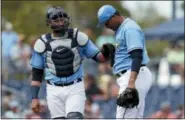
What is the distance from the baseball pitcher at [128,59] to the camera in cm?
953

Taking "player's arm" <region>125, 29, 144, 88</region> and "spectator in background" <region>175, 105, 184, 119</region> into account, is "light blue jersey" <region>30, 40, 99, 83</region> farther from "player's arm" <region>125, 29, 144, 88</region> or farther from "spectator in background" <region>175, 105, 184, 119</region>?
"spectator in background" <region>175, 105, 184, 119</region>

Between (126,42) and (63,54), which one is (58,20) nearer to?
(63,54)

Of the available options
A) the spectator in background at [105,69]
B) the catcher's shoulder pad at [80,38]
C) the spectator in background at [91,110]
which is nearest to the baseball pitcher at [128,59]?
the catcher's shoulder pad at [80,38]

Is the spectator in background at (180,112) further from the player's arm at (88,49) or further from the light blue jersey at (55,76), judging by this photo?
the light blue jersey at (55,76)

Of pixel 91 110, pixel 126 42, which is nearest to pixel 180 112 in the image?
pixel 91 110

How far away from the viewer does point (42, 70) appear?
10648 mm

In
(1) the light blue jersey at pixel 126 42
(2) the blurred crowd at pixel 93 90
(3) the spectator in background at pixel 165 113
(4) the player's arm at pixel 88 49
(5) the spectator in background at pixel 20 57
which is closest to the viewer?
(1) the light blue jersey at pixel 126 42

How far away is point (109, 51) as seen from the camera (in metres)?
10.6

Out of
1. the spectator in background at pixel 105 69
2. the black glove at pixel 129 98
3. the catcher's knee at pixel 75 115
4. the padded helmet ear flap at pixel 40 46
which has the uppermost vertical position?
the padded helmet ear flap at pixel 40 46

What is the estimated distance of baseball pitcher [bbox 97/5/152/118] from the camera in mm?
9531

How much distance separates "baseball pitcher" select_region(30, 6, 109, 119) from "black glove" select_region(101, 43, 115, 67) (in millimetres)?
264

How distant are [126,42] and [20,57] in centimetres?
1010

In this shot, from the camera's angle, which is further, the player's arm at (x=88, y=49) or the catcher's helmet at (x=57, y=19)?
the player's arm at (x=88, y=49)

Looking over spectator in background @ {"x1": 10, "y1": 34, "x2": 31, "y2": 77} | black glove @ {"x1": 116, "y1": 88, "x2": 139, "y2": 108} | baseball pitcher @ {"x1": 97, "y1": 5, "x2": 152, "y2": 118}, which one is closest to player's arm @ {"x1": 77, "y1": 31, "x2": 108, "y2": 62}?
baseball pitcher @ {"x1": 97, "y1": 5, "x2": 152, "y2": 118}
